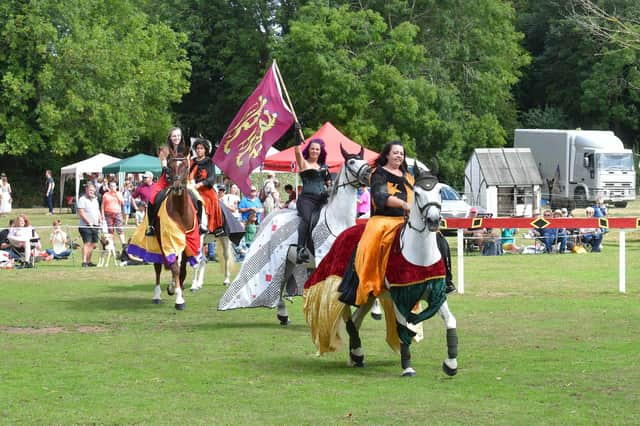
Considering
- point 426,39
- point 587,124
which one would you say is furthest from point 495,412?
point 587,124

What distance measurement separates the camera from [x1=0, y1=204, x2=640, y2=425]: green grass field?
9062 mm

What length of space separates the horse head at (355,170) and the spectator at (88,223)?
14840 mm

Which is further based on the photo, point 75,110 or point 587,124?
point 587,124

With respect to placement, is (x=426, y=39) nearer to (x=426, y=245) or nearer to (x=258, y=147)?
(x=258, y=147)

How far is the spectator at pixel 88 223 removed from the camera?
2728 centimetres

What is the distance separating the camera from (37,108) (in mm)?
57219

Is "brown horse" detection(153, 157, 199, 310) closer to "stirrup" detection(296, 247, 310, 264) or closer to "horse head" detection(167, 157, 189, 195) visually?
"horse head" detection(167, 157, 189, 195)

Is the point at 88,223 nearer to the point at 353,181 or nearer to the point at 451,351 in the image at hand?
the point at 353,181

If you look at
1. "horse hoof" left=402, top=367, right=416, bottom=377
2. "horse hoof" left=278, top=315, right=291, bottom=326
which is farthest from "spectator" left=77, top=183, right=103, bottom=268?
"horse hoof" left=402, top=367, right=416, bottom=377

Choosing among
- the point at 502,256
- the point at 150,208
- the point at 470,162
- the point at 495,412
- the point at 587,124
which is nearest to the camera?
the point at 495,412

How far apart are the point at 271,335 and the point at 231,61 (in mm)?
54136

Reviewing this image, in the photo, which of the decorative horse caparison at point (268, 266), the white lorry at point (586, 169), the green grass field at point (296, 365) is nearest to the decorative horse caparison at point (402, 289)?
the green grass field at point (296, 365)

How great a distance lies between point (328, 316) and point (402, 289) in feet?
3.47

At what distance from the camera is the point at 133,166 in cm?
4909
